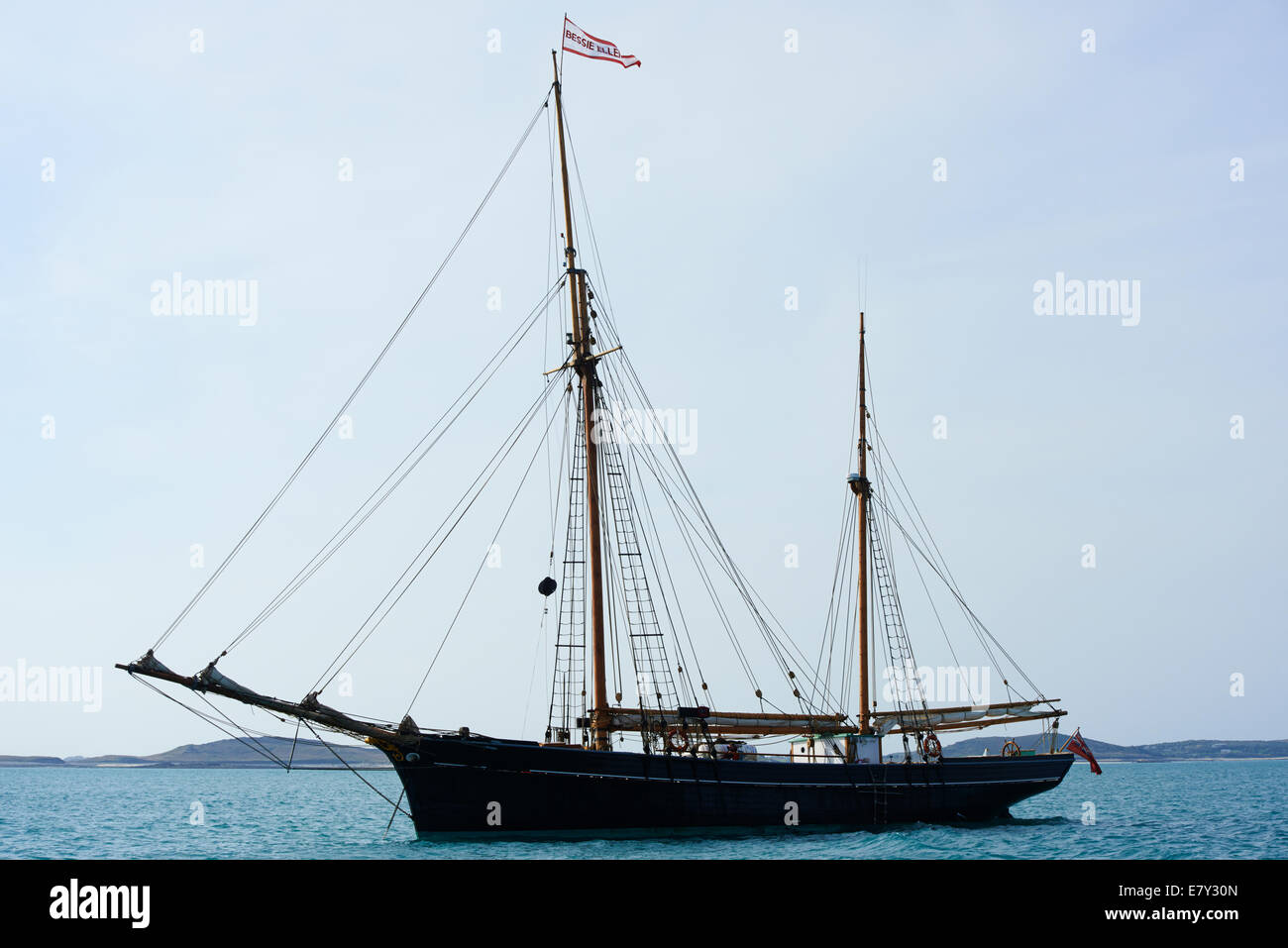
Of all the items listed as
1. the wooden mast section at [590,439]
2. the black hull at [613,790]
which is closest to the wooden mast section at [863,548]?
the black hull at [613,790]

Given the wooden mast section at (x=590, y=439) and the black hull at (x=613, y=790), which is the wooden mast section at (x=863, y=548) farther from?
the wooden mast section at (x=590, y=439)

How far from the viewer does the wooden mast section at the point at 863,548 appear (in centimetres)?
5347

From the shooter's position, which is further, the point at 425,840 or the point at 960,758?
the point at 960,758

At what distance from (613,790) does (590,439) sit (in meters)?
14.2

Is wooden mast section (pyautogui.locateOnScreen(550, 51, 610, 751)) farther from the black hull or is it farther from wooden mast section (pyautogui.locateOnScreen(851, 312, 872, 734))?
wooden mast section (pyautogui.locateOnScreen(851, 312, 872, 734))

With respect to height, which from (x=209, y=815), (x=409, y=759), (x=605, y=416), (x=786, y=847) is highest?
(x=605, y=416)

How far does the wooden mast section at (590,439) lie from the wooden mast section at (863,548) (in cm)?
1499

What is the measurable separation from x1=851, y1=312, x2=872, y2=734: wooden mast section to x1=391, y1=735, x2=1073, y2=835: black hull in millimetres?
4688

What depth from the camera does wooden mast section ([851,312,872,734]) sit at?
175 ft

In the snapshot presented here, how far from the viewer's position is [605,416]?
47594 mm

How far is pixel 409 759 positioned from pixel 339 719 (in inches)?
107
